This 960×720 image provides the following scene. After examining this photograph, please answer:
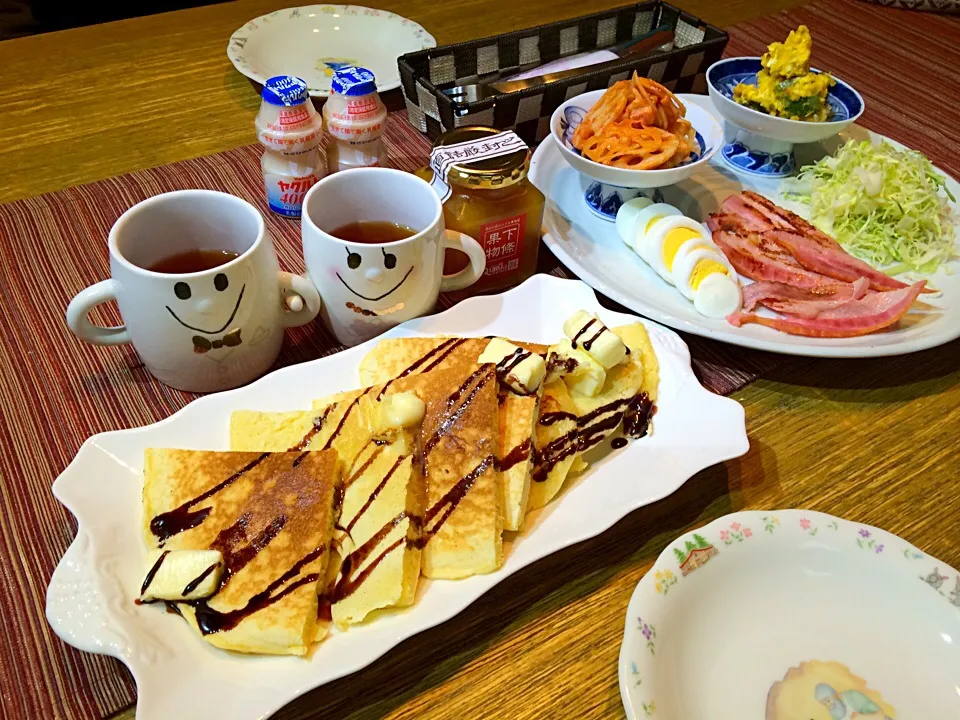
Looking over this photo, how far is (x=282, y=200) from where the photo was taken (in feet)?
5.86

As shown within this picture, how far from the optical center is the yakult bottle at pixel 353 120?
1.68 metres

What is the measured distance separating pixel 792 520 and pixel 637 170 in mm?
940

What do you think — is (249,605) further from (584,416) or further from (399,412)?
(584,416)

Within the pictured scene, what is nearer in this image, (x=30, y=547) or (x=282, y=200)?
(x=30, y=547)

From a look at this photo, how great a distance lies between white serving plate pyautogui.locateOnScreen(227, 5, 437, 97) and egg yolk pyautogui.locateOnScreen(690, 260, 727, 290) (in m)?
1.18

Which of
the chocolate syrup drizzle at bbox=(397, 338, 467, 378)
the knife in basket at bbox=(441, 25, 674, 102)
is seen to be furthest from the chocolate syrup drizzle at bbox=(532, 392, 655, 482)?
the knife in basket at bbox=(441, 25, 674, 102)

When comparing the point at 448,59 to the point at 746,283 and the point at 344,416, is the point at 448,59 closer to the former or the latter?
the point at 746,283

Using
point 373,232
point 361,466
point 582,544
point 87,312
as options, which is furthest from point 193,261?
point 582,544

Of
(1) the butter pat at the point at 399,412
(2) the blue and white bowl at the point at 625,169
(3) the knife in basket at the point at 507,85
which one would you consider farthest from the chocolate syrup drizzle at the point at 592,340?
(3) the knife in basket at the point at 507,85

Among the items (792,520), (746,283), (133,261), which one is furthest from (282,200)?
(792,520)

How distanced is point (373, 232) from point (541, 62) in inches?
46.1

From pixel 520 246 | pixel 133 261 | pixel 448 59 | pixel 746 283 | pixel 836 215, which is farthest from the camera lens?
pixel 448 59

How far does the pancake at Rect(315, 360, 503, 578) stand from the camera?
3.38ft

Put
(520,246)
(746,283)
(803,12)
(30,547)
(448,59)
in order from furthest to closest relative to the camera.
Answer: (803,12)
(448,59)
(746,283)
(520,246)
(30,547)
